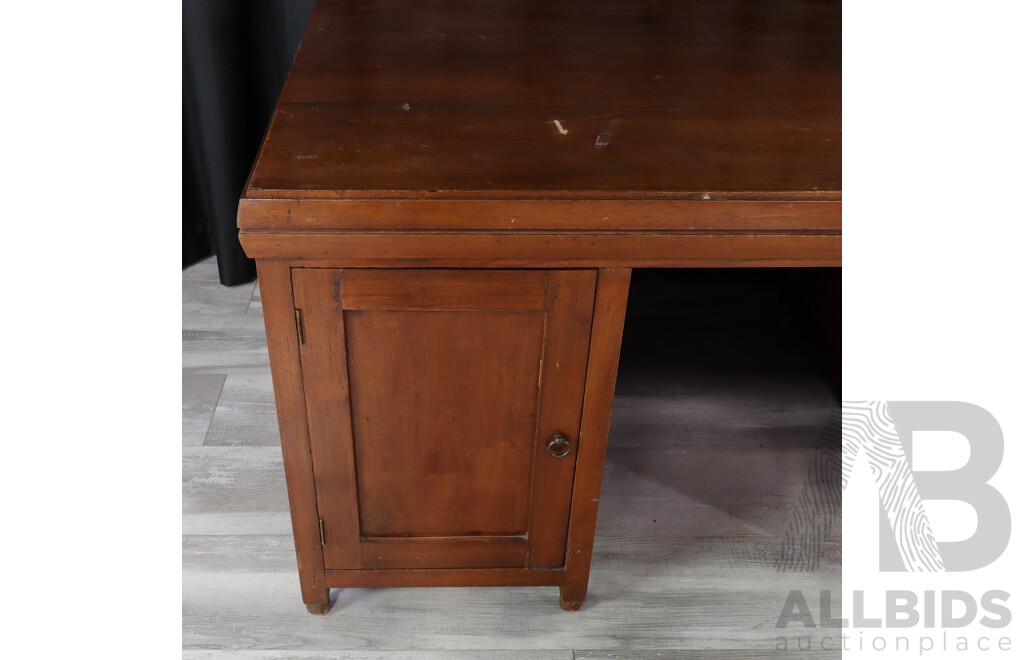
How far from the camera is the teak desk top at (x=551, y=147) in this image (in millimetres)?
832

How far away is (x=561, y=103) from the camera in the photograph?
40.1 inches

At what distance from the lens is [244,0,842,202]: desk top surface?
85cm

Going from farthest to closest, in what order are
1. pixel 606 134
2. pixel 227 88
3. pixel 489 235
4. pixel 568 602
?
pixel 227 88 < pixel 568 602 < pixel 606 134 < pixel 489 235

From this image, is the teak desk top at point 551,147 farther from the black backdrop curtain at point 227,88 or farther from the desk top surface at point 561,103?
the black backdrop curtain at point 227,88

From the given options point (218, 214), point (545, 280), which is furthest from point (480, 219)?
point (218, 214)

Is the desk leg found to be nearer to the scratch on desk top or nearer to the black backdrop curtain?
the scratch on desk top

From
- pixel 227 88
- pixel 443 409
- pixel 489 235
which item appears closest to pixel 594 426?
pixel 443 409

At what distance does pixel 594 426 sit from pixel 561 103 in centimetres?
40

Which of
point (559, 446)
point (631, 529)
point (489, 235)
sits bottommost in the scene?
point (631, 529)

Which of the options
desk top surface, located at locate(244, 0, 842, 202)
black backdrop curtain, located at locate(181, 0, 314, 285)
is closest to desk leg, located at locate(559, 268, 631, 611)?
desk top surface, located at locate(244, 0, 842, 202)

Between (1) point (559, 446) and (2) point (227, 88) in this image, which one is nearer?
(1) point (559, 446)

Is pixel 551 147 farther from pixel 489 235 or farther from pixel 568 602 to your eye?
pixel 568 602

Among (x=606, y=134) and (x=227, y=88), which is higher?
(x=606, y=134)

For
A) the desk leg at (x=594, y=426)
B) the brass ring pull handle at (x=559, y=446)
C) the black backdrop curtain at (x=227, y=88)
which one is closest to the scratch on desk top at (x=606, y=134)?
the desk leg at (x=594, y=426)
